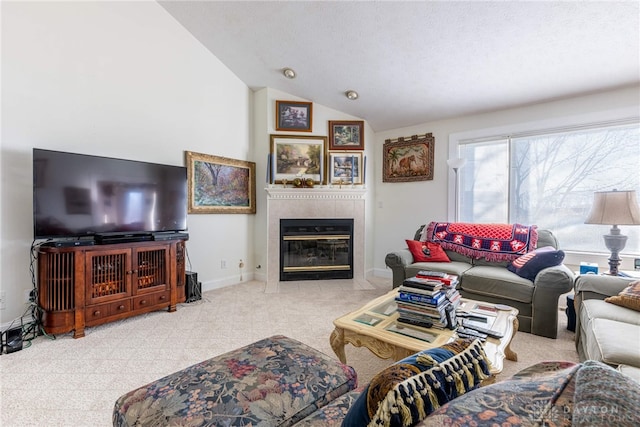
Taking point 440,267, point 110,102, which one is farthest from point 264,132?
point 440,267

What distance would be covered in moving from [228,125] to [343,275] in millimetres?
2685

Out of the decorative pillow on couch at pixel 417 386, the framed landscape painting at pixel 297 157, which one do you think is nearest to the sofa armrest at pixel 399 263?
the framed landscape painting at pixel 297 157

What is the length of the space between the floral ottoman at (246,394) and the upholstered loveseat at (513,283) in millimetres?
2066

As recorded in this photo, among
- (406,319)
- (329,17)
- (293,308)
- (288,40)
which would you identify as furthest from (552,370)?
(288,40)

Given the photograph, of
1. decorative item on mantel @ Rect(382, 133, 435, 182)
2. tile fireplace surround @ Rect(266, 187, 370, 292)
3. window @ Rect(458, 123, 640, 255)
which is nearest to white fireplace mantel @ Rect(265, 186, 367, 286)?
tile fireplace surround @ Rect(266, 187, 370, 292)

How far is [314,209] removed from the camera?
166 inches

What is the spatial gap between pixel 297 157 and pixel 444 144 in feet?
6.80

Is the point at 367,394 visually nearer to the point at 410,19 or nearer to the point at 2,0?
the point at 410,19

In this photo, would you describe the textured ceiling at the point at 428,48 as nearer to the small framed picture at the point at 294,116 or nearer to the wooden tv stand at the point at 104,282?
the small framed picture at the point at 294,116

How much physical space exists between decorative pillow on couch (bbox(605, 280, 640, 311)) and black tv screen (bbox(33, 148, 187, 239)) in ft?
12.3

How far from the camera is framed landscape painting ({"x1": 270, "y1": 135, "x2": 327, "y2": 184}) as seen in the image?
4195mm

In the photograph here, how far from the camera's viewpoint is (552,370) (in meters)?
0.62

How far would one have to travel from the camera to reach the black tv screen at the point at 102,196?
2.34 metres

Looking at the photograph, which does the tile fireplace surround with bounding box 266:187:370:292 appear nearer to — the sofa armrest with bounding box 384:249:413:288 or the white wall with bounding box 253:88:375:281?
the white wall with bounding box 253:88:375:281
